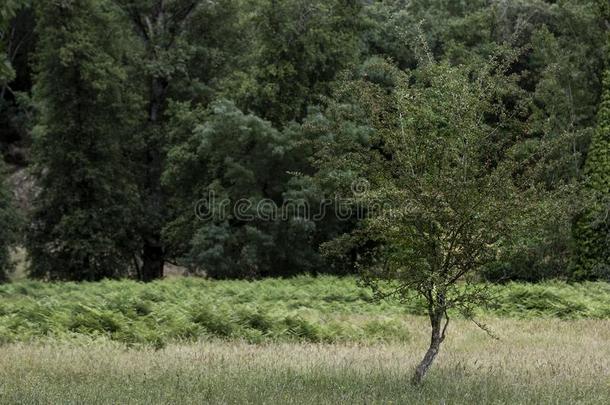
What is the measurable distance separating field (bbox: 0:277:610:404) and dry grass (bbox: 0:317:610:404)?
2cm

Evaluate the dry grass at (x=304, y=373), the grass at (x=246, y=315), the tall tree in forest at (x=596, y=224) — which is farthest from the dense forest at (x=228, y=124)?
the dry grass at (x=304, y=373)

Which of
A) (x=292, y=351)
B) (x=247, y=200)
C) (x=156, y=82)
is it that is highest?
(x=156, y=82)

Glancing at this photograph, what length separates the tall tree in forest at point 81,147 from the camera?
30.0 meters

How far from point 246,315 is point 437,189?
21.0ft

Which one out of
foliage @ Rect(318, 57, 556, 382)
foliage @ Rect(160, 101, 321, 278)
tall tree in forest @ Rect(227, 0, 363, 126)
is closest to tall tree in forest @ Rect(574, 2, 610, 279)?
foliage @ Rect(160, 101, 321, 278)

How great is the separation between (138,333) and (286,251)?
624 inches

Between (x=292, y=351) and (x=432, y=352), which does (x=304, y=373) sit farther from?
(x=292, y=351)

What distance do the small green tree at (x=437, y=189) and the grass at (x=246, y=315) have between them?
3.56 feet

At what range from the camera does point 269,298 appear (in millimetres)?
17938

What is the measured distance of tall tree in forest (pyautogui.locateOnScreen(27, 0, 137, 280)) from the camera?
30000mm

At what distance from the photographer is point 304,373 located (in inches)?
348

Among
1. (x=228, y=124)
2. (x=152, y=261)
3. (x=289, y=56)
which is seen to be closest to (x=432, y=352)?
(x=228, y=124)

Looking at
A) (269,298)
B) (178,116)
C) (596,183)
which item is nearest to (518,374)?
(269,298)

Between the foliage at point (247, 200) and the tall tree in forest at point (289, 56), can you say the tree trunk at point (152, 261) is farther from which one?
the tall tree in forest at point (289, 56)
